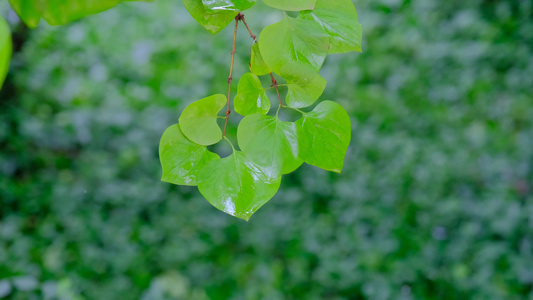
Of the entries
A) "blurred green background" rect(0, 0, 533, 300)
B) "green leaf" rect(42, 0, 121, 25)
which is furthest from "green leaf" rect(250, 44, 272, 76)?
"blurred green background" rect(0, 0, 533, 300)

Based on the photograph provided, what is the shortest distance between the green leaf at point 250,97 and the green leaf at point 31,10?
12 cm

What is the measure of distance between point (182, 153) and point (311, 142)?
0.31 ft

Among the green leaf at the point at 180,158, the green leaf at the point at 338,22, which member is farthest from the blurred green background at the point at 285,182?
the green leaf at the point at 338,22

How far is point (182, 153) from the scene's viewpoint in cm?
28

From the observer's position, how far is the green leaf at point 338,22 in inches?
11.1

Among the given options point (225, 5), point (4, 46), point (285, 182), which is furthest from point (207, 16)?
point (285, 182)

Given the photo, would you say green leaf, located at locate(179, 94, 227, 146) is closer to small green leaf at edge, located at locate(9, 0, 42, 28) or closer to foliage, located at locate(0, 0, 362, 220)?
foliage, located at locate(0, 0, 362, 220)

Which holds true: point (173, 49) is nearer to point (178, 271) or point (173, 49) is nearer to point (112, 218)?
point (112, 218)

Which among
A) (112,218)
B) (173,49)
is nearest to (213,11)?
(112,218)

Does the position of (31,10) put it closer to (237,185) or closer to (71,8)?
(71,8)

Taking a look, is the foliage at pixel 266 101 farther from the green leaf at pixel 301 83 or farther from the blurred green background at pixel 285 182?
the blurred green background at pixel 285 182

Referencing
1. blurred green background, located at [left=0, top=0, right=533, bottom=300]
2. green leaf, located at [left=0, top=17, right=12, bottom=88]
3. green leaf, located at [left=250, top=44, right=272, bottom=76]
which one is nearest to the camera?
green leaf, located at [left=0, top=17, right=12, bottom=88]

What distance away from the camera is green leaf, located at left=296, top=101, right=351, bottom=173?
0.91ft

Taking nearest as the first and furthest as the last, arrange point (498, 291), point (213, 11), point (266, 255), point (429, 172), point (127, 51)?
point (213, 11)
point (498, 291)
point (266, 255)
point (429, 172)
point (127, 51)
